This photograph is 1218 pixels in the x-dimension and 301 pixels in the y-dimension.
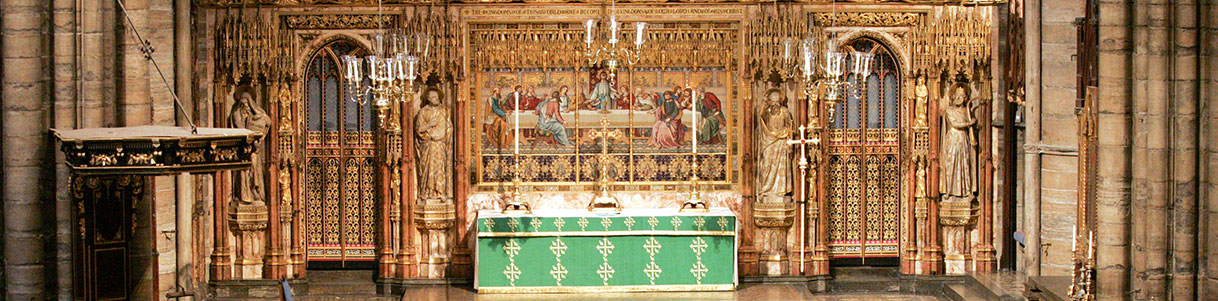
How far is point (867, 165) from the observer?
58.6ft

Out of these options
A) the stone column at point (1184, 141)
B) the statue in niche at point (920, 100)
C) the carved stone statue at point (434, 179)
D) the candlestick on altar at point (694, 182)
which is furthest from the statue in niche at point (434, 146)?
the stone column at point (1184, 141)

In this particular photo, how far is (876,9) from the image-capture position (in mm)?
17406

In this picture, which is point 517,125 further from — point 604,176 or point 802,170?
point 802,170

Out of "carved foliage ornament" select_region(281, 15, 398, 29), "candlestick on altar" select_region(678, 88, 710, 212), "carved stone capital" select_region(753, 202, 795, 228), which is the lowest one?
"carved stone capital" select_region(753, 202, 795, 228)

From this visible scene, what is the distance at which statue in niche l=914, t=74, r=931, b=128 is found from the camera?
1748cm

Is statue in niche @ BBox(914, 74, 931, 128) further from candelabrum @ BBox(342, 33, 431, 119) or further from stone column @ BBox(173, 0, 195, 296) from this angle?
stone column @ BBox(173, 0, 195, 296)

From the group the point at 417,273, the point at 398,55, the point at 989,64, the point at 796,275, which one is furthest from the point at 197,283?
the point at 989,64

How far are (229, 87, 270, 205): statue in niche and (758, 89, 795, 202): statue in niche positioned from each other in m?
5.96

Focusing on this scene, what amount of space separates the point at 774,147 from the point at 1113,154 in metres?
5.78

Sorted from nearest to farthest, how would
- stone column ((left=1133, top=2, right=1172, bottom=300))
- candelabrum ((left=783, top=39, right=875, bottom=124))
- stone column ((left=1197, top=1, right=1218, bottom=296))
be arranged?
stone column ((left=1197, top=1, right=1218, bottom=296)) < stone column ((left=1133, top=2, right=1172, bottom=300)) < candelabrum ((left=783, top=39, right=875, bottom=124))

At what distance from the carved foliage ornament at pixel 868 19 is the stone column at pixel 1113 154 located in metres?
5.38

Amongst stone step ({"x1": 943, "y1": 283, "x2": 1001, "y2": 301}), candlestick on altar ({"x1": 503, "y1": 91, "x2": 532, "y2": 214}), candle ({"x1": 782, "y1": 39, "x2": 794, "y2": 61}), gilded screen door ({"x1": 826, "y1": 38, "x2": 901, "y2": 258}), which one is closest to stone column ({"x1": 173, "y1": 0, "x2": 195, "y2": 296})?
candlestick on altar ({"x1": 503, "y1": 91, "x2": 532, "y2": 214})

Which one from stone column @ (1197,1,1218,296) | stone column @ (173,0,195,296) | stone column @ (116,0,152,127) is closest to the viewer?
stone column @ (1197,1,1218,296)

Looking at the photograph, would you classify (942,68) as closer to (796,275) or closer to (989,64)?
(989,64)
